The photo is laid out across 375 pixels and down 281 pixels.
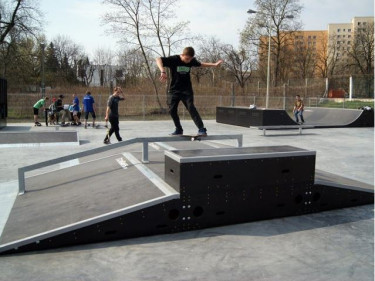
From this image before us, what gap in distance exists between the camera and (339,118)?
23016mm

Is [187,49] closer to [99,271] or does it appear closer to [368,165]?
[99,271]

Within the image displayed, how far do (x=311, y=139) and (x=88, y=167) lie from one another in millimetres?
10564

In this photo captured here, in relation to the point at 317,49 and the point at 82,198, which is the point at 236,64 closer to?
the point at 317,49

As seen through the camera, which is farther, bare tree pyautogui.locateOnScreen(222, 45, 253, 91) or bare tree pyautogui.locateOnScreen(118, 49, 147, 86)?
bare tree pyautogui.locateOnScreen(222, 45, 253, 91)

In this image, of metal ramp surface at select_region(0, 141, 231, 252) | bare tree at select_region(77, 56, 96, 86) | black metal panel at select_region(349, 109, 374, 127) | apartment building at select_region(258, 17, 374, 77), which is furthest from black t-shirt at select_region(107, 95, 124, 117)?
bare tree at select_region(77, 56, 96, 86)

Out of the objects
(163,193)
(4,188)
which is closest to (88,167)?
(4,188)

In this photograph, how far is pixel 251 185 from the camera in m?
5.13

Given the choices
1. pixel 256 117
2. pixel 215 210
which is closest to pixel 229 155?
pixel 215 210

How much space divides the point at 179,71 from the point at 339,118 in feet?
62.9

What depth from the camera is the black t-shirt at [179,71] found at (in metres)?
6.27

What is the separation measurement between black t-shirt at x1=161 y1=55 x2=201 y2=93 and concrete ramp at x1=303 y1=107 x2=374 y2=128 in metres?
14.8

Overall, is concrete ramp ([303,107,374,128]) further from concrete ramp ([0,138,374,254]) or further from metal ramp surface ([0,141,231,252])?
metal ramp surface ([0,141,231,252])

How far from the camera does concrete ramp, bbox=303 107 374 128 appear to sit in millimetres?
21578

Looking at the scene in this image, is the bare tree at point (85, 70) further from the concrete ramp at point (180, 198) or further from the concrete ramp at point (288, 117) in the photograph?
the concrete ramp at point (180, 198)
